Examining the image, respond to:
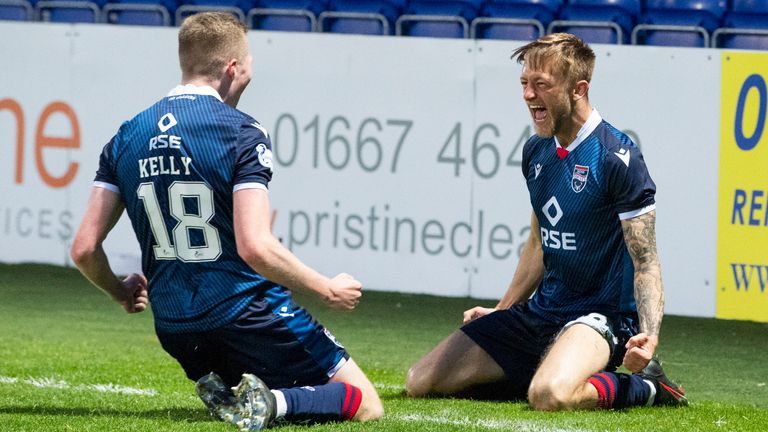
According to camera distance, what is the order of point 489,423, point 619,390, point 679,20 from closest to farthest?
1. point 489,423
2. point 619,390
3. point 679,20

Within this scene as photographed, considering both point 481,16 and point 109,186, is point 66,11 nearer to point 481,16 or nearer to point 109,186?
point 481,16

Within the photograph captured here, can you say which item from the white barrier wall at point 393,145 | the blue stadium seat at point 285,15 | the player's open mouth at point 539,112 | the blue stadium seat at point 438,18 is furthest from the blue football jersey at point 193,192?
the blue stadium seat at point 285,15

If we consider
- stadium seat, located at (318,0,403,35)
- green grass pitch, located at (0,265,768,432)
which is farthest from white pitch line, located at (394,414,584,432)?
stadium seat, located at (318,0,403,35)

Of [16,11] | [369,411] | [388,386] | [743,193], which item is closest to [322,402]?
[369,411]

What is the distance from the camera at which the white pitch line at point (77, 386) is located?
20.4ft

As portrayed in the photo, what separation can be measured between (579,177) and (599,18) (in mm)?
5503

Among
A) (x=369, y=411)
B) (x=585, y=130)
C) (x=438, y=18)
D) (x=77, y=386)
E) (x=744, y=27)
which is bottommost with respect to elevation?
(x=77, y=386)

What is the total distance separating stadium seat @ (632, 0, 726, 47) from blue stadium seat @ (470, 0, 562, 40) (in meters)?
0.78

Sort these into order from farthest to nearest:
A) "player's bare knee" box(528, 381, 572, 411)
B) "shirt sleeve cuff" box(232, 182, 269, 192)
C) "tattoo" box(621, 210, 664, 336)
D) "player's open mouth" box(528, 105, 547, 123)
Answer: "player's open mouth" box(528, 105, 547, 123) < "player's bare knee" box(528, 381, 572, 411) < "tattoo" box(621, 210, 664, 336) < "shirt sleeve cuff" box(232, 182, 269, 192)

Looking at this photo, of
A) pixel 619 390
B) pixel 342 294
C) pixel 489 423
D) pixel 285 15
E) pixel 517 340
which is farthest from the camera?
pixel 285 15

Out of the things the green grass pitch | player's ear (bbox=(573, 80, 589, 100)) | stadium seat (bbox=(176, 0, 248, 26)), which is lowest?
the green grass pitch

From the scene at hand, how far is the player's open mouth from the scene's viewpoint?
5918mm

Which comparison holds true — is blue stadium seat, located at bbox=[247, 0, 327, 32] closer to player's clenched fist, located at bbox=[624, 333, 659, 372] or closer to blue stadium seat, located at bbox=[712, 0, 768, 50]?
blue stadium seat, located at bbox=[712, 0, 768, 50]

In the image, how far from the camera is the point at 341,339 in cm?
845
